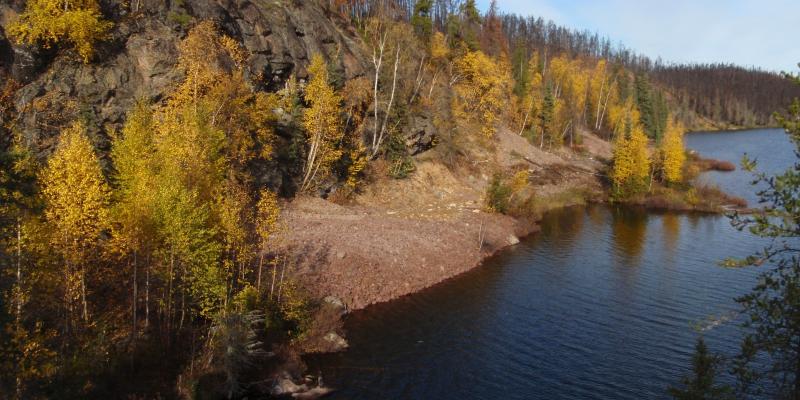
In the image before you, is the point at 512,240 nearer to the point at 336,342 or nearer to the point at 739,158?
the point at 336,342

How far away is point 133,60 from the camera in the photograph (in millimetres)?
36438

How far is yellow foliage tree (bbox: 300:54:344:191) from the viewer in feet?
141

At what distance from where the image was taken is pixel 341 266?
31.7 metres

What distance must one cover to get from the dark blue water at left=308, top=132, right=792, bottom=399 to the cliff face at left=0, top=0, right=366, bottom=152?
2081 centimetres

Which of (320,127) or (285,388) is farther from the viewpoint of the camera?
(320,127)

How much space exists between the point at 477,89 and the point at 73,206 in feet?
198

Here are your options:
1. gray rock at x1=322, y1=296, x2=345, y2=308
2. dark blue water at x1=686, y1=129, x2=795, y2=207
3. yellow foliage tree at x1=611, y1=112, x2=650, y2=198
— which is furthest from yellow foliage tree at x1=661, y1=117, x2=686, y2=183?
gray rock at x1=322, y1=296, x2=345, y2=308

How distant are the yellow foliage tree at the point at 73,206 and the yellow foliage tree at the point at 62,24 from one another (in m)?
18.1

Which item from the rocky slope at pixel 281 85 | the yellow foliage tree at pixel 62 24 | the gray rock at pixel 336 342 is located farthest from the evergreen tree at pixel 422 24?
the gray rock at pixel 336 342

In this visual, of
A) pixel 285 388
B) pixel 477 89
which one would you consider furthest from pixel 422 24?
pixel 285 388

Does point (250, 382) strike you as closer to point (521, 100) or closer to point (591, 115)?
point (521, 100)

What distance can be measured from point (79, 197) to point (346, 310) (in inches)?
583

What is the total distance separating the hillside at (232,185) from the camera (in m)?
17.9

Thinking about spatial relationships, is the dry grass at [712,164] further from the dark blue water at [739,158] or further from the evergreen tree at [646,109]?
the evergreen tree at [646,109]
